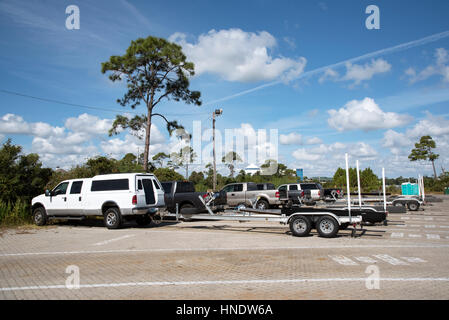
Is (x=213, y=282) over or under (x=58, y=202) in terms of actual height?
under

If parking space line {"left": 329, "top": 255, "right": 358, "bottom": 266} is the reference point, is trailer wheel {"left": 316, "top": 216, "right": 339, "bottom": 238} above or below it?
above

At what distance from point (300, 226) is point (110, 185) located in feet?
25.7

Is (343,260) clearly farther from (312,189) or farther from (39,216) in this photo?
(312,189)

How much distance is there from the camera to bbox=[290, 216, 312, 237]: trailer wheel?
1135 cm

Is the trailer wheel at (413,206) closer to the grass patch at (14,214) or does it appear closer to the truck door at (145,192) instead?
the truck door at (145,192)

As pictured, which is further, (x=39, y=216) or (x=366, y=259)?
(x=39, y=216)

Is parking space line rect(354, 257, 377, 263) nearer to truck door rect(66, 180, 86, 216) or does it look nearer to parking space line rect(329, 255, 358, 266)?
parking space line rect(329, 255, 358, 266)

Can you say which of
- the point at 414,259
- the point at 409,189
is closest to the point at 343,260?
the point at 414,259

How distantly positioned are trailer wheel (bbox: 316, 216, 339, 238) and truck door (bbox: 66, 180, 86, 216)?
9.72 meters

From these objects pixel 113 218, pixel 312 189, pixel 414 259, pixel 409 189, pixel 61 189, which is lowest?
pixel 414 259

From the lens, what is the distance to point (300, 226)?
11.5m

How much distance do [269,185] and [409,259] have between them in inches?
566

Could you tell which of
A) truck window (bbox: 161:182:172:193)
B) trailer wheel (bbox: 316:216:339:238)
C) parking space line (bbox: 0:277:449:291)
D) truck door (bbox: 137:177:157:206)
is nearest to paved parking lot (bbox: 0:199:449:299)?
parking space line (bbox: 0:277:449:291)
